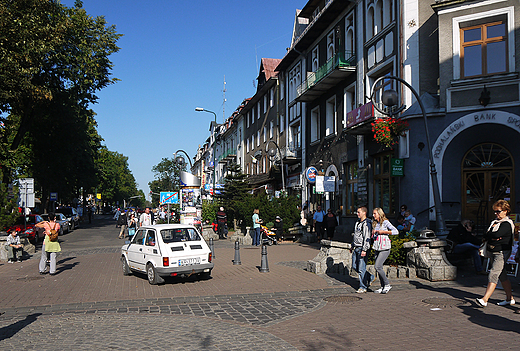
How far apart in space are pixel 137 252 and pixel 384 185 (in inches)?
495

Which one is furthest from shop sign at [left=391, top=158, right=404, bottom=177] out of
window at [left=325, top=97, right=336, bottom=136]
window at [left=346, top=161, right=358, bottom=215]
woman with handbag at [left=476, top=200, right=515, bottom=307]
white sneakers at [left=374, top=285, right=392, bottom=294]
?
woman with handbag at [left=476, top=200, right=515, bottom=307]

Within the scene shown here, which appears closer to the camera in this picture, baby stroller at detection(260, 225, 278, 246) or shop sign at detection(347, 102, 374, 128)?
shop sign at detection(347, 102, 374, 128)

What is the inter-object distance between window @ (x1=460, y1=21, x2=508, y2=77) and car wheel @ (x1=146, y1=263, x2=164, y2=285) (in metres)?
13.4

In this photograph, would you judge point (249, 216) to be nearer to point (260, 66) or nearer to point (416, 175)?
point (416, 175)

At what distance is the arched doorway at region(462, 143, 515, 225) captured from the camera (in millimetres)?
17000

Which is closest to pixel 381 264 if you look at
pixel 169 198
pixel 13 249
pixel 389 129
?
pixel 389 129

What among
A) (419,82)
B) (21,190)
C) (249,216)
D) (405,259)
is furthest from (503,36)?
(21,190)

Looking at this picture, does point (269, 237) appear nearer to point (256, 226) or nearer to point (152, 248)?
point (256, 226)

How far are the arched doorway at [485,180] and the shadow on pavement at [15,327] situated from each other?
597 inches

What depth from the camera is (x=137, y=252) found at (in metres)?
12.3

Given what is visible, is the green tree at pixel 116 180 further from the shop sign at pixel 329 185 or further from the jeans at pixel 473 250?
the jeans at pixel 473 250

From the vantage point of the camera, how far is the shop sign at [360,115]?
1981 centimetres

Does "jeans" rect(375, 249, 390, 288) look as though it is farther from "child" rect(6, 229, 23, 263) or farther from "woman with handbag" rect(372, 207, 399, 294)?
"child" rect(6, 229, 23, 263)

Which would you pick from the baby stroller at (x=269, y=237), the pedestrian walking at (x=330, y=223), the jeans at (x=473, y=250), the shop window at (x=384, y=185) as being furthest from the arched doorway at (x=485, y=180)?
the baby stroller at (x=269, y=237)
